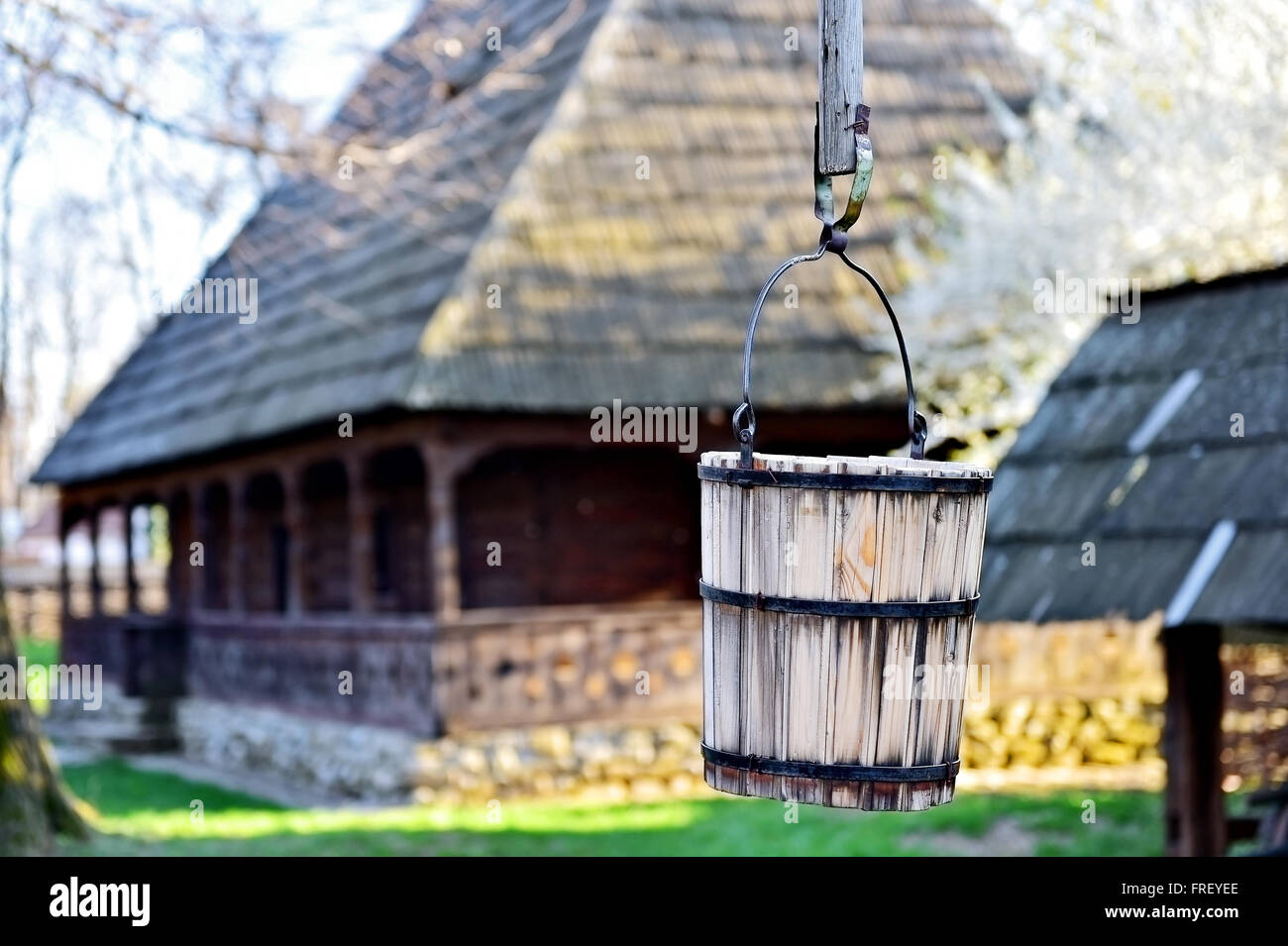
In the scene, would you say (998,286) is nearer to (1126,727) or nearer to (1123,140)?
(1123,140)

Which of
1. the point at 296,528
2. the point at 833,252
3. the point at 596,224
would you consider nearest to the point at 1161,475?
the point at 833,252

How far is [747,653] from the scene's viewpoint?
3.39 m

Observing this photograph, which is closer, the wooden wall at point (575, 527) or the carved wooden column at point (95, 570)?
the wooden wall at point (575, 527)

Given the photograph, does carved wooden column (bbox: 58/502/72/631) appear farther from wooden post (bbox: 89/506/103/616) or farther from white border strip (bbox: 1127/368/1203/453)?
white border strip (bbox: 1127/368/1203/453)

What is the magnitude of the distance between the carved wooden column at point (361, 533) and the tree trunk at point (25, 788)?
177 inches

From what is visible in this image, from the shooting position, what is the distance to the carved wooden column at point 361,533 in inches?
587

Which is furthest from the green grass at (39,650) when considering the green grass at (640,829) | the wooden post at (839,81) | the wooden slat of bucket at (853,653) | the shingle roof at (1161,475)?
the wooden post at (839,81)

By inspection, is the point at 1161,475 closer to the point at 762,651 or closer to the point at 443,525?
the point at 762,651

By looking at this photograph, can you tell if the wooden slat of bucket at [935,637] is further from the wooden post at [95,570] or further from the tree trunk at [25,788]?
the wooden post at [95,570]

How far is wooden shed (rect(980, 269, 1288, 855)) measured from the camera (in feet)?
22.9

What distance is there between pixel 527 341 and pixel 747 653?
10.6 m

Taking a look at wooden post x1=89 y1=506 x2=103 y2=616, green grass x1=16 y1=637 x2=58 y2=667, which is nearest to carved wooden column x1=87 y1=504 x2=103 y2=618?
wooden post x1=89 y1=506 x2=103 y2=616
